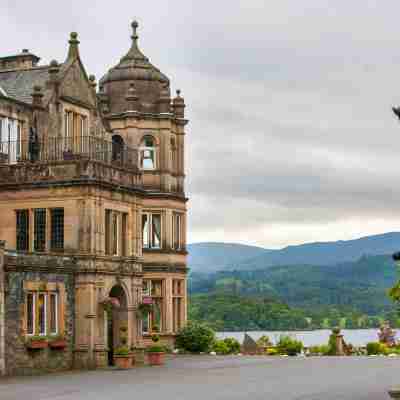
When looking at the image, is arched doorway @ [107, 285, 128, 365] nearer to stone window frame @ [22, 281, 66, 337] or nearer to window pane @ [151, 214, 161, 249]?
stone window frame @ [22, 281, 66, 337]

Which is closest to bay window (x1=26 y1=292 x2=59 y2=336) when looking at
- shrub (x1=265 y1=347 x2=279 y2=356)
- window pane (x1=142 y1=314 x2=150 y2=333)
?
window pane (x1=142 y1=314 x2=150 y2=333)

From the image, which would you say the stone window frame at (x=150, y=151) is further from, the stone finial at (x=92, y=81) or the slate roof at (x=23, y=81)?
the slate roof at (x=23, y=81)

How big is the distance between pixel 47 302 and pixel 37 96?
1078 centimetres

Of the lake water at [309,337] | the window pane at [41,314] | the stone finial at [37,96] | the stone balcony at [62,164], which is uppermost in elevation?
the stone finial at [37,96]

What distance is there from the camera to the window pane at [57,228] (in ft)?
154

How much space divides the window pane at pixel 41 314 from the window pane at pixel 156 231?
1635cm

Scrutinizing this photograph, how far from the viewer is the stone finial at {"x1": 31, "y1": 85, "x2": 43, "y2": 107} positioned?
50.4m

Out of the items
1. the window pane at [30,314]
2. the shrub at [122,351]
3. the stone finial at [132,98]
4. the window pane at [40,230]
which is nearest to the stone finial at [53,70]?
the window pane at [40,230]

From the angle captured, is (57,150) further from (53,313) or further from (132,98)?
(132,98)

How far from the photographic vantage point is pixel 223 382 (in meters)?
38.0

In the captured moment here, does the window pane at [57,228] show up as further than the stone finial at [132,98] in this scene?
No

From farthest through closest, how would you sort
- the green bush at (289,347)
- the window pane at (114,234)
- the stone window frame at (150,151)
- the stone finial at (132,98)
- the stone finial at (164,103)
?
A: the stone finial at (164,103) → the stone window frame at (150,151) → the stone finial at (132,98) → the green bush at (289,347) → the window pane at (114,234)

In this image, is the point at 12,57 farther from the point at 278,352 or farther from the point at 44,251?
the point at 278,352

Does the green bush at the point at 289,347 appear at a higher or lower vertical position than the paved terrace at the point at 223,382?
higher
